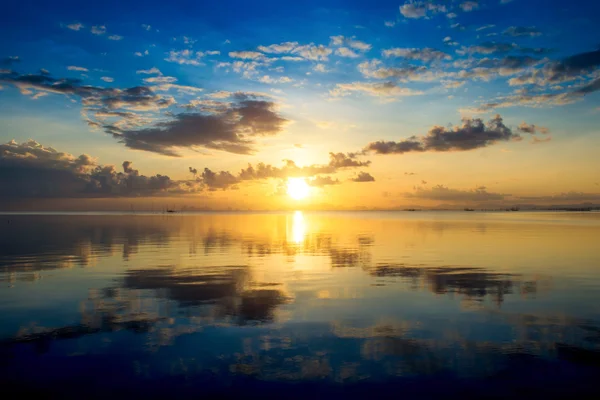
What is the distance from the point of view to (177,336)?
16109 mm

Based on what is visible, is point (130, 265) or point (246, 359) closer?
point (246, 359)

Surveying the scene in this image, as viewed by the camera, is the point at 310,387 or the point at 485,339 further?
the point at 485,339

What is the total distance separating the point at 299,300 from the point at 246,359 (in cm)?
898

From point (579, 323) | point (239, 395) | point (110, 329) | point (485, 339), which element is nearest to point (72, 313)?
point (110, 329)

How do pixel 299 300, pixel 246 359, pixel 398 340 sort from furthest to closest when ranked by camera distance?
1. pixel 299 300
2. pixel 398 340
3. pixel 246 359

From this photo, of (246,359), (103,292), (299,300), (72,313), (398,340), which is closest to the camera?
(246,359)

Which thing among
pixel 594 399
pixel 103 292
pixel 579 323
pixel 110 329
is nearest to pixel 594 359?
pixel 594 399

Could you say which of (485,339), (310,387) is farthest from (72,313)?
(485,339)

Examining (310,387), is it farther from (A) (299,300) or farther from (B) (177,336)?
(A) (299,300)

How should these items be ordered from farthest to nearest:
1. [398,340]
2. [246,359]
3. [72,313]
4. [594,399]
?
[72,313] < [398,340] < [246,359] < [594,399]

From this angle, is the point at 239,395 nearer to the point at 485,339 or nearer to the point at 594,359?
the point at 485,339

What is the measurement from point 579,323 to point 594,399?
823 centimetres

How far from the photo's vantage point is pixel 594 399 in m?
11.1

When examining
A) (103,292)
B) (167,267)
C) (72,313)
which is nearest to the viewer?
(72,313)
